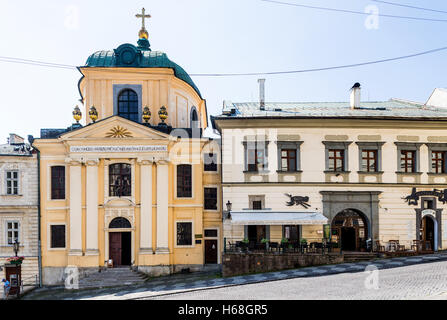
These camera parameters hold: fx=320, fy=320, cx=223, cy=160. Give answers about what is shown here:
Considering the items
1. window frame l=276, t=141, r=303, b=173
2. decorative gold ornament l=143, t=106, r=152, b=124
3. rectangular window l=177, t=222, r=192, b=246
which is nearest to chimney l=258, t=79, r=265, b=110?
window frame l=276, t=141, r=303, b=173

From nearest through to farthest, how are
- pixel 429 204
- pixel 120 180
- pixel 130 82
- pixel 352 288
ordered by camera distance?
pixel 352 288 < pixel 429 204 < pixel 120 180 < pixel 130 82

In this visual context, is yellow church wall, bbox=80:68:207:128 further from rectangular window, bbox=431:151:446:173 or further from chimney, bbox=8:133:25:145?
rectangular window, bbox=431:151:446:173

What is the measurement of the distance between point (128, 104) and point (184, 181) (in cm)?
782

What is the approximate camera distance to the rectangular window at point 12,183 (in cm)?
2381

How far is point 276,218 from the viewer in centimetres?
2112

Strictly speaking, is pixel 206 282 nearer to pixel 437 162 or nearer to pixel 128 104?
pixel 128 104

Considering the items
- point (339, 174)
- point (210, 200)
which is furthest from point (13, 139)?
point (339, 174)

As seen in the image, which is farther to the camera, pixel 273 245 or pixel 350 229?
pixel 350 229

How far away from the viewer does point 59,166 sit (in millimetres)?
23609

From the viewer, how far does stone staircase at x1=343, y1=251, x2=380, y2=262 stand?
20734 mm

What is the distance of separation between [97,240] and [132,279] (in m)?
4.00

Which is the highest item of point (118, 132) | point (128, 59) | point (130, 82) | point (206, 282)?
point (128, 59)

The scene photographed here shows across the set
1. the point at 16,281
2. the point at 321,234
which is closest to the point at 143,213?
the point at 16,281

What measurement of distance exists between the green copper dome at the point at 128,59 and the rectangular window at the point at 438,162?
20.4 m
